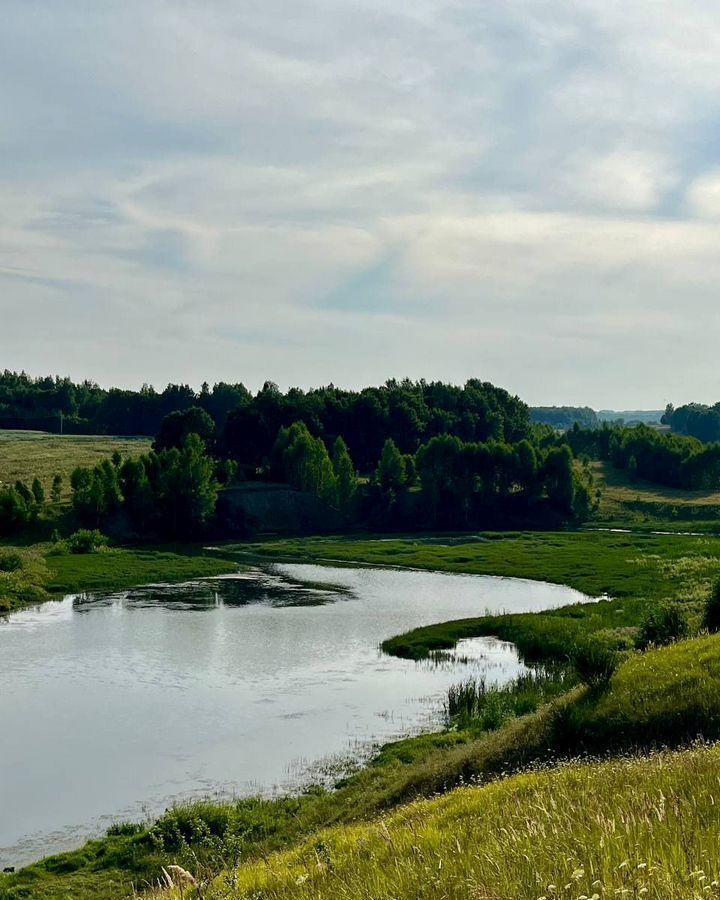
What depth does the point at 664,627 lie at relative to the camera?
3725 cm

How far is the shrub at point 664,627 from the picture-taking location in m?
36.6

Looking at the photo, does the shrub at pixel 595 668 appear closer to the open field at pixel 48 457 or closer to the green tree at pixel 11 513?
the green tree at pixel 11 513

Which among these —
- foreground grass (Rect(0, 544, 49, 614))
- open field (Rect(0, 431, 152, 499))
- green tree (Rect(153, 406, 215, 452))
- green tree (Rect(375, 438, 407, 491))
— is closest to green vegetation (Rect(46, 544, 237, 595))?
foreground grass (Rect(0, 544, 49, 614))

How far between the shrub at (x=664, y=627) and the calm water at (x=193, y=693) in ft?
28.5

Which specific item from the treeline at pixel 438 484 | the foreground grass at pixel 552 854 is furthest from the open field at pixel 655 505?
the foreground grass at pixel 552 854

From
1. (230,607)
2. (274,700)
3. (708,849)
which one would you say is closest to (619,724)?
(708,849)

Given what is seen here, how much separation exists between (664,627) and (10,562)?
61984 millimetres

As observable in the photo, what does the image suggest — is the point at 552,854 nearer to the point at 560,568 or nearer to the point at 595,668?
the point at 595,668

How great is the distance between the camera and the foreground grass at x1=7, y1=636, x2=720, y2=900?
8.03 m

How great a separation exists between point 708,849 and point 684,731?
15729 mm

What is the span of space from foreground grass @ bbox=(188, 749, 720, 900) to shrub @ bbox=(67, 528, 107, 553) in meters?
89.9

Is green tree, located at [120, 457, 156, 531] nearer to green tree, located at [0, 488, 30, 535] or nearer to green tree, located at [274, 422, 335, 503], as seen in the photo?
green tree, located at [0, 488, 30, 535]

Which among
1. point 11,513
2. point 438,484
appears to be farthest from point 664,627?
point 438,484

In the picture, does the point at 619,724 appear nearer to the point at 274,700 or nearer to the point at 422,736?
the point at 422,736
